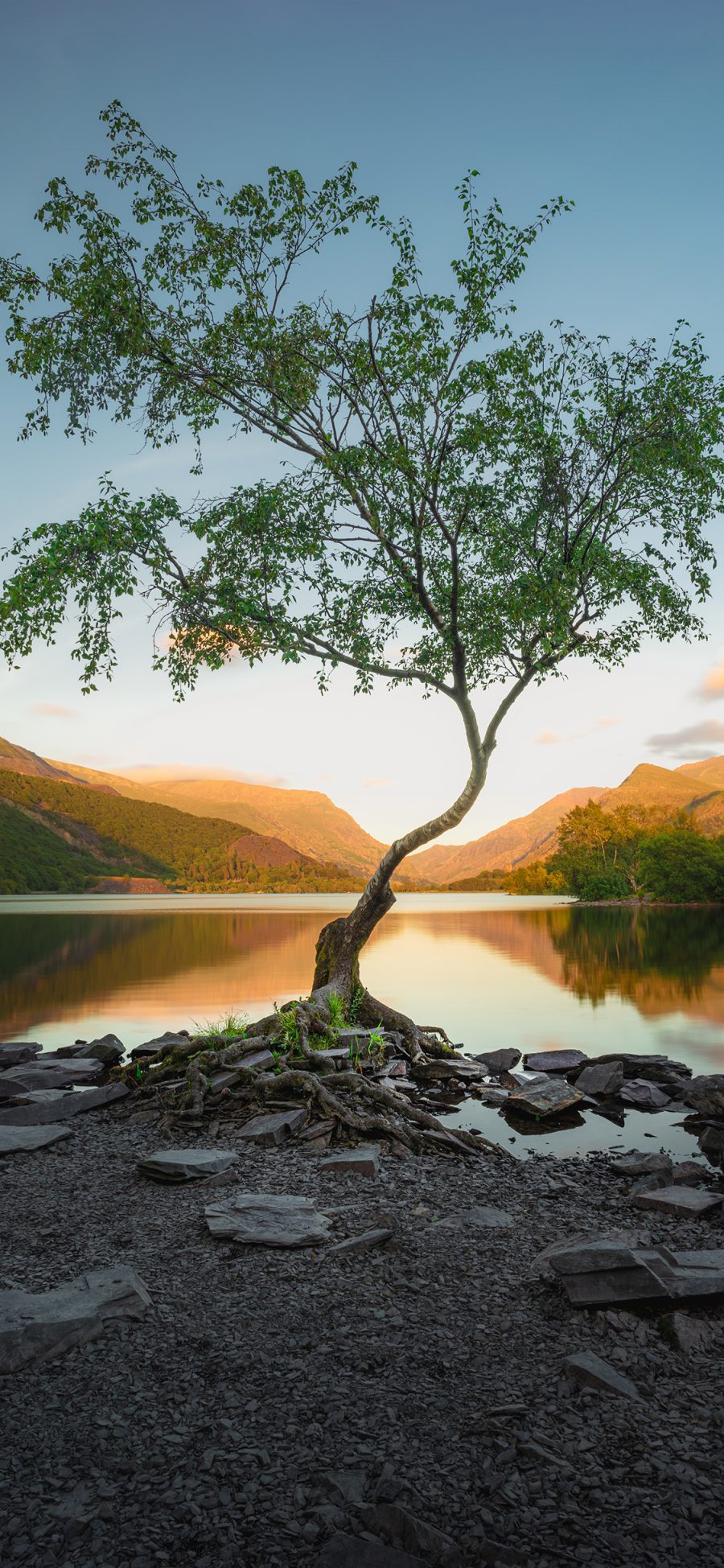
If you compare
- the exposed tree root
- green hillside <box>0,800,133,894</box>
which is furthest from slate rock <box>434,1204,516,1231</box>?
green hillside <box>0,800,133,894</box>

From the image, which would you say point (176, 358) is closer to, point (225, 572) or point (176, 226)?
point (176, 226)

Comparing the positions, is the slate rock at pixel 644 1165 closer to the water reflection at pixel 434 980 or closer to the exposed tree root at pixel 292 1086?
the exposed tree root at pixel 292 1086

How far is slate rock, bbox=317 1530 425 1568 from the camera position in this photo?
3723mm

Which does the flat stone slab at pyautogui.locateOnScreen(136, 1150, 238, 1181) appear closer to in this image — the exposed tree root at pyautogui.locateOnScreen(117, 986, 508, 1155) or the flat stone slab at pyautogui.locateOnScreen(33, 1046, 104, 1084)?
the exposed tree root at pyautogui.locateOnScreen(117, 986, 508, 1155)

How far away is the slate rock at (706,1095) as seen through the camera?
13.3 meters

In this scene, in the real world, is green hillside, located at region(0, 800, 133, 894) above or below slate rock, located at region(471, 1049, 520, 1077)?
above

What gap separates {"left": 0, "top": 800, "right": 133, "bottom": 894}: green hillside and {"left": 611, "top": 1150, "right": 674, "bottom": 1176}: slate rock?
176 m

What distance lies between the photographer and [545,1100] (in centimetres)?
1348

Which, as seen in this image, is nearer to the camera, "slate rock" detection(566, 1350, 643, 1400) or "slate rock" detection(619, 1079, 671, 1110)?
"slate rock" detection(566, 1350, 643, 1400)

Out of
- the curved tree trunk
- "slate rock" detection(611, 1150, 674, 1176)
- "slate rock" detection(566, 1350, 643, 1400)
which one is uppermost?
the curved tree trunk

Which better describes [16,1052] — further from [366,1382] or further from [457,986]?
[457,986]

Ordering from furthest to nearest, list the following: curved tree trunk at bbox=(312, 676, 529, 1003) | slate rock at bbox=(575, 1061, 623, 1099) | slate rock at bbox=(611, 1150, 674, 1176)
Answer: curved tree trunk at bbox=(312, 676, 529, 1003) < slate rock at bbox=(575, 1061, 623, 1099) < slate rock at bbox=(611, 1150, 674, 1176)

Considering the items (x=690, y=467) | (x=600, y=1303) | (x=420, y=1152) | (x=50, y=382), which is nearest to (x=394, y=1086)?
(x=420, y=1152)

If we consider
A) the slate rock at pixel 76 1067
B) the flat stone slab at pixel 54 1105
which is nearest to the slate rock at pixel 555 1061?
the flat stone slab at pixel 54 1105
